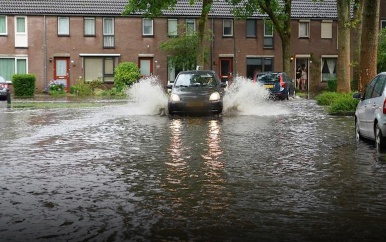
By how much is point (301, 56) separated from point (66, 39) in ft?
61.4

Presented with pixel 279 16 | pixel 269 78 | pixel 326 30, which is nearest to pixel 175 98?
pixel 269 78

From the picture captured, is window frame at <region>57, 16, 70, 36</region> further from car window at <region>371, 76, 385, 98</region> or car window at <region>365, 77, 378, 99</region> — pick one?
car window at <region>371, 76, 385, 98</region>

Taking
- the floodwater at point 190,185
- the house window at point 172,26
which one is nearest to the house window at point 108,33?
the house window at point 172,26

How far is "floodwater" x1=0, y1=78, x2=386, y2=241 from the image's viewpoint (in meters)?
7.04

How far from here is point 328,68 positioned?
199 ft

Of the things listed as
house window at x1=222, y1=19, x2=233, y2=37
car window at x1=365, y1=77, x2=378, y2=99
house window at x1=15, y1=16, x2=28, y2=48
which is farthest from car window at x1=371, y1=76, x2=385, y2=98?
house window at x1=222, y1=19, x2=233, y2=37

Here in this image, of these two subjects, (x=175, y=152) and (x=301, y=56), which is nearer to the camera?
(x=175, y=152)

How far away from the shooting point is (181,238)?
664cm

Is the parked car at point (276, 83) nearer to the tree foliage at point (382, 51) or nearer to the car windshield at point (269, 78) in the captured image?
the car windshield at point (269, 78)

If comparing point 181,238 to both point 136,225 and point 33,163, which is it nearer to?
point 136,225

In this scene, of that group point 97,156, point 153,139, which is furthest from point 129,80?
point 97,156

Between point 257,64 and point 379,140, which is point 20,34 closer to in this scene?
point 257,64

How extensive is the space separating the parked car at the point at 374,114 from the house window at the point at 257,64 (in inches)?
1650

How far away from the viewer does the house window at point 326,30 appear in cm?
5953
